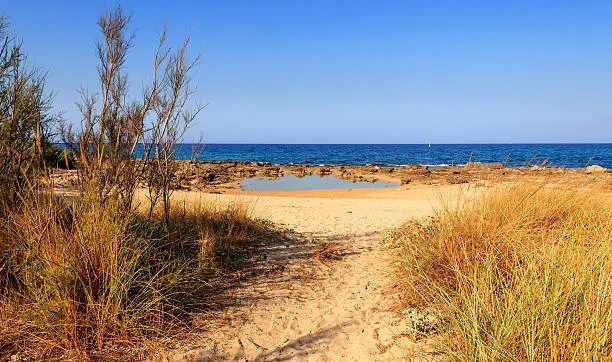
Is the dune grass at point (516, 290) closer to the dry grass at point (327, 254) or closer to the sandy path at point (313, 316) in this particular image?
the sandy path at point (313, 316)

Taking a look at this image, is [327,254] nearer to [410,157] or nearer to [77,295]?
[77,295]

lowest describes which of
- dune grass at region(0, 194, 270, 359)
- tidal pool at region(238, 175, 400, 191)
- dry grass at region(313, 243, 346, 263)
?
tidal pool at region(238, 175, 400, 191)

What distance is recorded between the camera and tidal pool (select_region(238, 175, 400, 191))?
69.9 ft

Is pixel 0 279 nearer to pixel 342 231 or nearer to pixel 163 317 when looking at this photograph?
pixel 163 317

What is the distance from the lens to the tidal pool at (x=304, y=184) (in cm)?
2130

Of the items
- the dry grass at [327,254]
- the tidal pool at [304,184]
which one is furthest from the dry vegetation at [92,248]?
the tidal pool at [304,184]

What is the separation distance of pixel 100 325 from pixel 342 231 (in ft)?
20.3

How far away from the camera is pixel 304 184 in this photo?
23141 mm

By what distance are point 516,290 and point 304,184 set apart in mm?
20340

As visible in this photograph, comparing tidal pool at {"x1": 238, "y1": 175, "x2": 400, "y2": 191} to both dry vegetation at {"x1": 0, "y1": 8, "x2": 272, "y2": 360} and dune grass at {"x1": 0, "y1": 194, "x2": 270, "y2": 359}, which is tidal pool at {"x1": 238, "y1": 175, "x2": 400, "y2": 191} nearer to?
dry vegetation at {"x1": 0, "y1": 8, "x2": 272, "y2": 360}

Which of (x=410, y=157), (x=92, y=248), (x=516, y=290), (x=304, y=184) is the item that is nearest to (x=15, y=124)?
(x=92, y=248)

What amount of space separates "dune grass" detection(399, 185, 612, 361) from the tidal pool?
621 inches

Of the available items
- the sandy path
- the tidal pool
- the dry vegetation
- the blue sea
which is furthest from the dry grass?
the tidal pool

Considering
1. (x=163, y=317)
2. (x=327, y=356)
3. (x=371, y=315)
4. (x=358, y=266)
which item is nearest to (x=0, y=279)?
(x=163, y=317)
